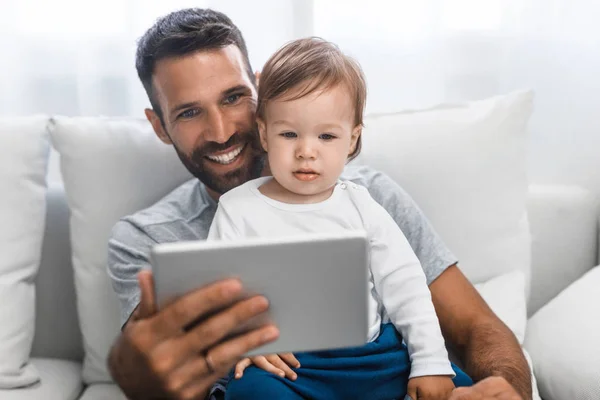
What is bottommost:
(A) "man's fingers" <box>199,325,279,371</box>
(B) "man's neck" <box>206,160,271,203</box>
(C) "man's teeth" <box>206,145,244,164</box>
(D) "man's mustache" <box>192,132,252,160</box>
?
(A) "man's fingers" <box>199,325,279,371</box>

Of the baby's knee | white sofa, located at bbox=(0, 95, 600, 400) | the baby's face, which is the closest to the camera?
the baby's knee

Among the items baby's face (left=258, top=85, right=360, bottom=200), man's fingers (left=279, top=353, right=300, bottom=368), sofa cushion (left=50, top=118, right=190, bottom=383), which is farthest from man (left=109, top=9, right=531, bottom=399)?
man's fingers (left=279, top=353, right=300, bottom=368)

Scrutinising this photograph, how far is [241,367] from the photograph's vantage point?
1.26 meters

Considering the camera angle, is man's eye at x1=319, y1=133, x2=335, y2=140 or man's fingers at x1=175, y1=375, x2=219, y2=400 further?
man's eye at x1=319, y1=133, x2=335, y2=140

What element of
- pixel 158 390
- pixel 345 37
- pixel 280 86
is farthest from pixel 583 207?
pixel 158 390

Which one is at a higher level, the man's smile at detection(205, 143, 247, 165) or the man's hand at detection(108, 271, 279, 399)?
the man's smile at detection(205, 143, 247, 165)

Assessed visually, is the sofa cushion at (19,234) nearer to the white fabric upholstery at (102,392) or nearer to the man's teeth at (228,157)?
the white fabric upholstery at (102,392)

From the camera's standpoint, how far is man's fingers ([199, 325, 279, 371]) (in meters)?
1.08

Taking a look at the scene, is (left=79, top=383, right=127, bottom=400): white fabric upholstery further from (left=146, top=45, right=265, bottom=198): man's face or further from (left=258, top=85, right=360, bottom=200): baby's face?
(left=258, top=85, right=360, bottom=200): baby's face

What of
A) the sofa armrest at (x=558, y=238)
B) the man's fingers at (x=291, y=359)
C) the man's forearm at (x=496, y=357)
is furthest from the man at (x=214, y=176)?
the sofa armrest at (x=558, y=238)

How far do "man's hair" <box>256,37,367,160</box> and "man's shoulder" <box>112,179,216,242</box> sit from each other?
294 millimetres

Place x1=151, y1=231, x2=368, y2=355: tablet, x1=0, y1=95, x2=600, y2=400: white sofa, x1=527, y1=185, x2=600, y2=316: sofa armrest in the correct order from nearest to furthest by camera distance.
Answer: x1=151, y1=231, x2=368, y2=355: tablet → x1=0, y1=95, x2=600, y2=400: white sofa → x1=527, y1=185, x2=600, y2=316: sofa armrest

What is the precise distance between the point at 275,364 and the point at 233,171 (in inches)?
18.3

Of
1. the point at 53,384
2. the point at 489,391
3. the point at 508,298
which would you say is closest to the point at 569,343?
the point at 508,298
